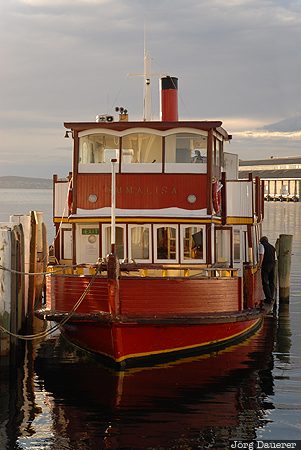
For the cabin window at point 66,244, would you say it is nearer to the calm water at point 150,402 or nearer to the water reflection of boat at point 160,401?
the calm water at point 150,402

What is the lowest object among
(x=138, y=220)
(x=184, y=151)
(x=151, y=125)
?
(x=138, y=220)

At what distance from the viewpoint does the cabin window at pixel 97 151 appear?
2308 centimetres

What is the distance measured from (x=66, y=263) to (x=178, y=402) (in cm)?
748

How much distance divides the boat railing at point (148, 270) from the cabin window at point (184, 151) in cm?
269

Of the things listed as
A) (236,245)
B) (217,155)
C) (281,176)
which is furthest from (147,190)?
(281,176)

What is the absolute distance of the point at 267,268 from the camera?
28047 mm

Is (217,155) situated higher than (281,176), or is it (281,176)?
(281,176)

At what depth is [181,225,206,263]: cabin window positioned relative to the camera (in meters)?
22.8

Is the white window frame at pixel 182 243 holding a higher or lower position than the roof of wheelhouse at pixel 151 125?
lower

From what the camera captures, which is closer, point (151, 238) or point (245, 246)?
point (151, 238)

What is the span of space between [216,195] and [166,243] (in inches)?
74.4

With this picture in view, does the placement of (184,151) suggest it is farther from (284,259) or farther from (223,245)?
(284,259)

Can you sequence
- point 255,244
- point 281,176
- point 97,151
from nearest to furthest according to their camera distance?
point 97,151 → point 255,244 → point 281,176

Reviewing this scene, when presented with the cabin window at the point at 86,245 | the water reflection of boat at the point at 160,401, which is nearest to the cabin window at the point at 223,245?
the water reflection of boat at the point at 160,401
